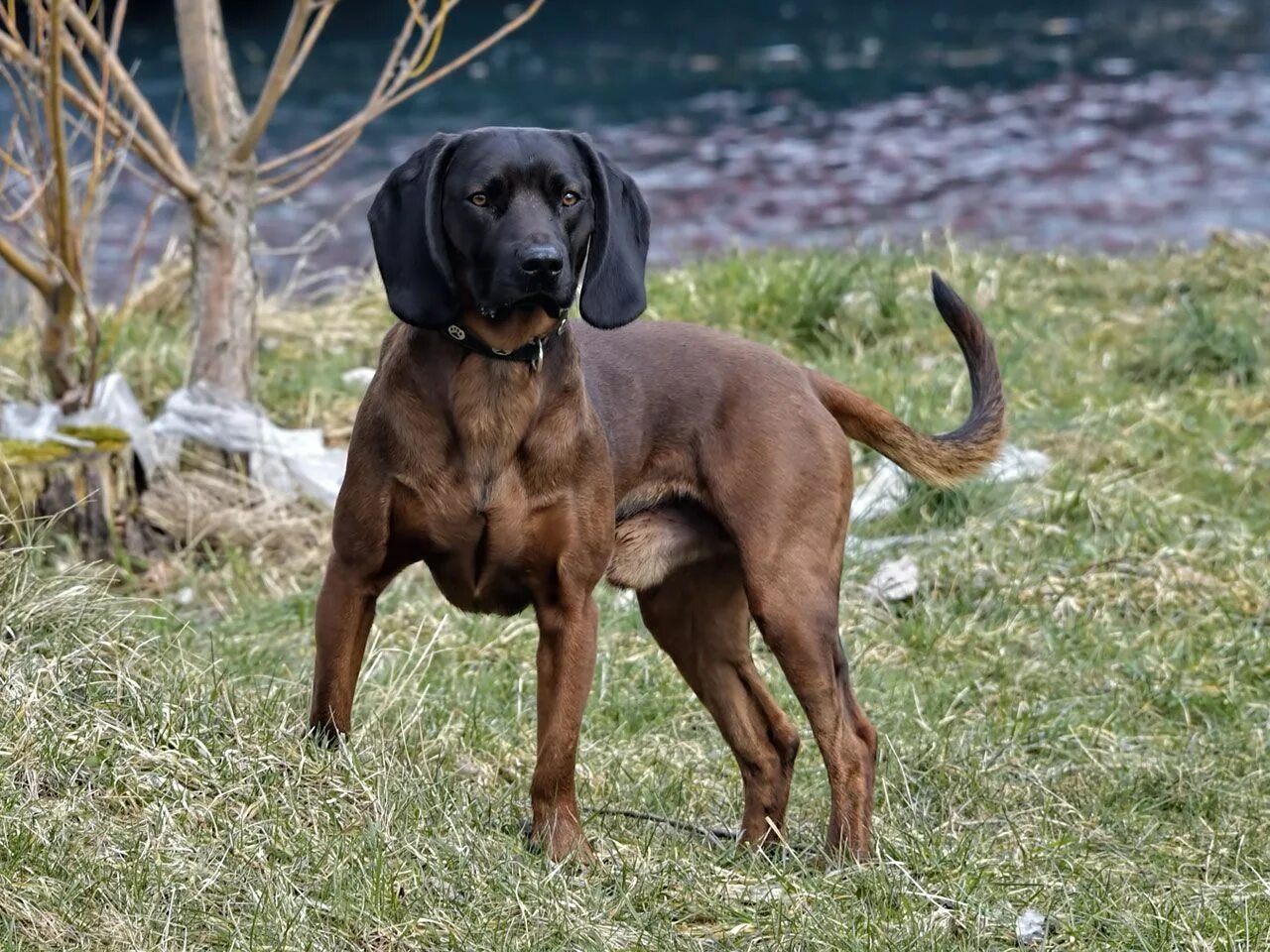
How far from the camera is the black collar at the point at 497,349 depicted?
13.2 ft

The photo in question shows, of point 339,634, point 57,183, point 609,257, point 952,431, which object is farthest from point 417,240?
point 57,183

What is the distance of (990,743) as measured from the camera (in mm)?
5305

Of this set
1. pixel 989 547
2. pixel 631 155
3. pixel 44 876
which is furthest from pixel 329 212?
pixel 44 876

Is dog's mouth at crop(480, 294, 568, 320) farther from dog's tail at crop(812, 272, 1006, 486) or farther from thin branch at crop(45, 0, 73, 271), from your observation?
thin branch at crop(45, 0, 73, 271)

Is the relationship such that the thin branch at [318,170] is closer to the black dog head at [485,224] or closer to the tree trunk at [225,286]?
the tree trunk at [225,286]

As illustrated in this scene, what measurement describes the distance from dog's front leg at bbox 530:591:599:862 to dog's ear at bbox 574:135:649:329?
2.03 ft

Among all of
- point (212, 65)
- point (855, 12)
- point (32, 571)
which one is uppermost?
point (212, 65)

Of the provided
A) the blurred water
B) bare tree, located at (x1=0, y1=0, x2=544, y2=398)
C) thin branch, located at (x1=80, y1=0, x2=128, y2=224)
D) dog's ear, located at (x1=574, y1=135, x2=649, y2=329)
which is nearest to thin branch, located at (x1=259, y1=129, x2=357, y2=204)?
bare tree, located at (x1=0, y1=0, x2=544, y2=398)

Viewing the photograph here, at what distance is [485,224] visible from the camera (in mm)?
3912

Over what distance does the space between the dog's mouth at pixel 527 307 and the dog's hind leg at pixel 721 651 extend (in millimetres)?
1077

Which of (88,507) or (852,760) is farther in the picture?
(88,507)

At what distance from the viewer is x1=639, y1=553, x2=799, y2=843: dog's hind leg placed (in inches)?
191

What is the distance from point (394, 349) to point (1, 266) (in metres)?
7.26

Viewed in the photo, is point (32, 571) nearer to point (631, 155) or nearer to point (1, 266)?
point (1, 266)
